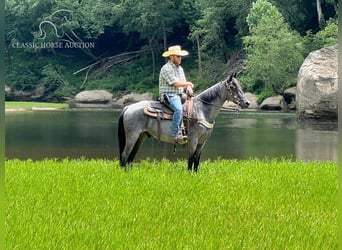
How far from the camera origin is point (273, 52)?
31672 millimetres

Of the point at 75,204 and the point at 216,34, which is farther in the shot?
the point at 216,34

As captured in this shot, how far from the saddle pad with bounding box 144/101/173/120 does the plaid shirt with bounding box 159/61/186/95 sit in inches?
8.7

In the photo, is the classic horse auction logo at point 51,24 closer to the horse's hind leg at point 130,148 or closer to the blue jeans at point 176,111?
the horse's hind leg at point 130,148

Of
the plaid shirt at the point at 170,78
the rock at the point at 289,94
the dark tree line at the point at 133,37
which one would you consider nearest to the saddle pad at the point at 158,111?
the plaid shirt at the point at 170,78

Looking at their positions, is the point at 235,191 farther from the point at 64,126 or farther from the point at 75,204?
the point at 64,126

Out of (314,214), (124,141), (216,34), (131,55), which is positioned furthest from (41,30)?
(314,214)

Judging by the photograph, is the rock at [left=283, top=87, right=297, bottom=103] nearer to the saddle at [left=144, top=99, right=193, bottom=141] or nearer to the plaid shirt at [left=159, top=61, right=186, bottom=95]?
the saddle at [left=144, top=99, right=193, bottom=141]

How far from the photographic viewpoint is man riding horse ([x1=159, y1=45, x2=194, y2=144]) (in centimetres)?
783

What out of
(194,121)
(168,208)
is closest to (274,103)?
(194,121)

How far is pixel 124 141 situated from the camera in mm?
8492

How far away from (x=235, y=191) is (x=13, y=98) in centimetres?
4035

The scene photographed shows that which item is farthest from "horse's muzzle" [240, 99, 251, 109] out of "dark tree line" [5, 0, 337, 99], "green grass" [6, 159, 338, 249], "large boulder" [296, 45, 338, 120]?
"dark tree line" [5, 0, 337, 99]

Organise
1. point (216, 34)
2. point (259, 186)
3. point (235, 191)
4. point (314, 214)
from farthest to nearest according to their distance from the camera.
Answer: point (216, 34), point (259, 186), point (235, 191), point (314, 214)

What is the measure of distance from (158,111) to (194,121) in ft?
1.77
